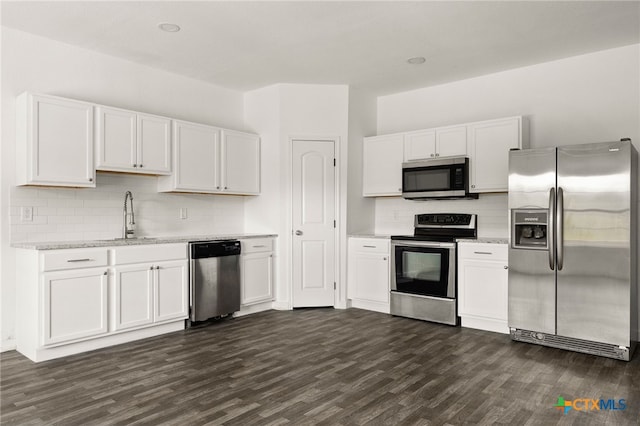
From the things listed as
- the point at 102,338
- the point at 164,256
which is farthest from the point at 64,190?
the point at 102,338

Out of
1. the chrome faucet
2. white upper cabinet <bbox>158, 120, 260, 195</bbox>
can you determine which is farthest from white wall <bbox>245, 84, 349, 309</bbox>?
the chrome faucet

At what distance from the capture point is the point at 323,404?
272 cm

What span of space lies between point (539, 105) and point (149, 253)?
4164 mm

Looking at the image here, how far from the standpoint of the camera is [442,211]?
5.38 m

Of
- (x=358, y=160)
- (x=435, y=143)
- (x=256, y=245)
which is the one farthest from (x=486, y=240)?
(x=256, y=245)

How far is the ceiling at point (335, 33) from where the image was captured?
3.50 meters

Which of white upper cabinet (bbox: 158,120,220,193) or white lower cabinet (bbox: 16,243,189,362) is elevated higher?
white upper cabinet (bbox: 158,120,220,193)

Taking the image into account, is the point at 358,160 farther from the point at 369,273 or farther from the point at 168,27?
the point at 168,27

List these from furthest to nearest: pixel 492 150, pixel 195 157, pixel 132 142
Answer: pixel 195 157 < pixel 492 150 < pixel 132 142

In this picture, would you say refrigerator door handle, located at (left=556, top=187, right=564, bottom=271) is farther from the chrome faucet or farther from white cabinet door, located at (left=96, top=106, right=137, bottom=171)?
the chrome faucet

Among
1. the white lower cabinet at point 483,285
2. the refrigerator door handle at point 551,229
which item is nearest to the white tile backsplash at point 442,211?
the white lower cabinet at point 483,285

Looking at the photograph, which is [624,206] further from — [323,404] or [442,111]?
[323,404]

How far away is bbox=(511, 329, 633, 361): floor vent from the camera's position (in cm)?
359

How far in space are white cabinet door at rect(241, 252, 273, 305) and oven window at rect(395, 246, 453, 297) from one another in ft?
4.91
